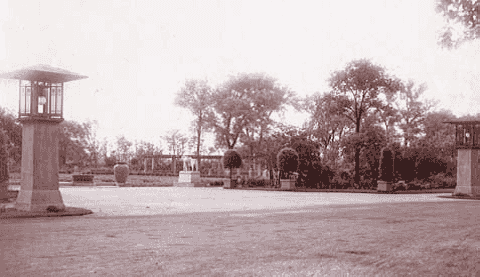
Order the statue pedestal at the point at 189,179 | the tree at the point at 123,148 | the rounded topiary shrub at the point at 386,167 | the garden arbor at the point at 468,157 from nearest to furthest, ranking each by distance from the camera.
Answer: the garden arbor at the point at 468,157, the rounded topiary shrub at the point at 386,167, the statue pedestal at the point at 189,179, the tree at the point at 123,148

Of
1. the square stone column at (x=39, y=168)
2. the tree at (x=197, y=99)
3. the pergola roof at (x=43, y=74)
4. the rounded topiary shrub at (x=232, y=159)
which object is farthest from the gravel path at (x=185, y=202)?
the tree at (x=197, y=99)

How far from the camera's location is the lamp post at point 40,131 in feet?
42.7

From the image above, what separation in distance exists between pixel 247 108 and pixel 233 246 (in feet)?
136

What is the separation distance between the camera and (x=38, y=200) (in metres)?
13.0

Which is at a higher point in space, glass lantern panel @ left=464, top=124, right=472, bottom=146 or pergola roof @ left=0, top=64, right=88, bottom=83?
pergola roof @ left=0, top=64, right=88, bottom=83

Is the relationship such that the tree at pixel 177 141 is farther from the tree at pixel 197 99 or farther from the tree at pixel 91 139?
the tree at pixel 197 99

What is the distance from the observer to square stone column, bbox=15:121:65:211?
42.7 feet

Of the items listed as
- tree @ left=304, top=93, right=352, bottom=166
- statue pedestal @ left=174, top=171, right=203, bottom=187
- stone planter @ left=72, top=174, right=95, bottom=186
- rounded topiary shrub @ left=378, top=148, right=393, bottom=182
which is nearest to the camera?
rounded topiary shrub @ left=378, top=148, right=393, bottom=182

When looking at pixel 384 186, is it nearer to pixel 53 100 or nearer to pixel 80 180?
pixel 80 180

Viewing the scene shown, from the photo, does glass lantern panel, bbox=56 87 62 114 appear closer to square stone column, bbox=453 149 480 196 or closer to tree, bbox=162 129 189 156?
square stone column, bbox=453 149 480 196

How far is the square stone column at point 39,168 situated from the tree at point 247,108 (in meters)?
35.9

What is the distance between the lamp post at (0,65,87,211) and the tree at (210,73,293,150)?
35751 mm

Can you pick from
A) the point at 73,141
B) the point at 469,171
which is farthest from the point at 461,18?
the point at 73,141

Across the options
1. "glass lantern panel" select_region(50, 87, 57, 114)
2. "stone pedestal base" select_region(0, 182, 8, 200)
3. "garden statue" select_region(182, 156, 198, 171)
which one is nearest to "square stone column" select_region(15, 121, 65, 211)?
"glass lantern panel" select_region(50, 87, 57, 114)
